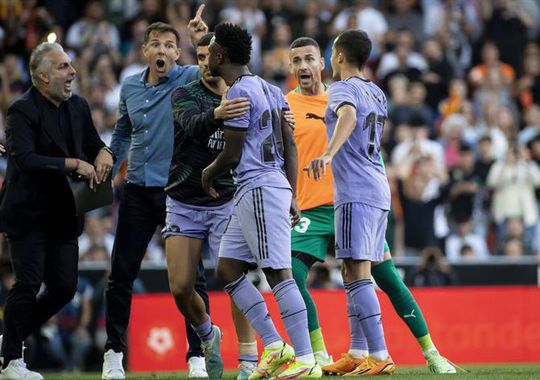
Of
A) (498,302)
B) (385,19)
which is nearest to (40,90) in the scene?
(498,302)

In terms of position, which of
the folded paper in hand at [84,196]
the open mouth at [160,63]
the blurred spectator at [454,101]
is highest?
the blurred spectator at [454,101]

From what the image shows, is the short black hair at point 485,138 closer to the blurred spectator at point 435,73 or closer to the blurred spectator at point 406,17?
the blurred spectator at point 435,73

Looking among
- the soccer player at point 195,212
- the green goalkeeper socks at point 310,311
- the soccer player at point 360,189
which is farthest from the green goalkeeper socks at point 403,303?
the soccer player at point 195,212

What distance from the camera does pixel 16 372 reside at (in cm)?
944

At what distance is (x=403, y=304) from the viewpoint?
9.76 m

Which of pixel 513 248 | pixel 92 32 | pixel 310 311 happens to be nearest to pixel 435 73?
pixel 513 248

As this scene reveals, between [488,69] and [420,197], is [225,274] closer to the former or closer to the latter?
[420,197]

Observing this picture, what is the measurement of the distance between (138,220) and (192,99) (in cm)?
138

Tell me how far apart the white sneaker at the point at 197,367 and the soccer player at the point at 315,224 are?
36.7 inches

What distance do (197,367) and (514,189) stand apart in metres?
8.63

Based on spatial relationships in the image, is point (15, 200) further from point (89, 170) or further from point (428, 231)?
point (428, 231)

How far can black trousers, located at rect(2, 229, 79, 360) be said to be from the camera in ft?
31.2

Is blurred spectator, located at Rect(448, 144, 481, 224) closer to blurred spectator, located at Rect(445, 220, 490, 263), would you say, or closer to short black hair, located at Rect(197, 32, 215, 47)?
blurred spectator, located at Rect(445, 220, 490, 263)

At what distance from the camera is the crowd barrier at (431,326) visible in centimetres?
1445
